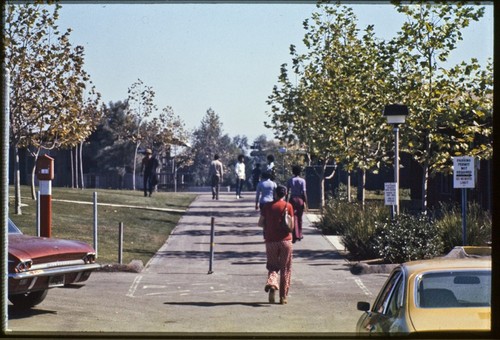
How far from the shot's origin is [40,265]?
12.5 m

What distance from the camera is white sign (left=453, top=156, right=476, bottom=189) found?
1753 centimetres

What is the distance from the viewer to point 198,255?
75.8ft

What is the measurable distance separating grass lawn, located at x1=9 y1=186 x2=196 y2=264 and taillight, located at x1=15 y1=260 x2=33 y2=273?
7.96 m

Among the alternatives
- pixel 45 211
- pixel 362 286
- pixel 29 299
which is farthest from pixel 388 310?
pixel 45 211

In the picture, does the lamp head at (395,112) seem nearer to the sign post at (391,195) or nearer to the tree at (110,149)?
the sign post at (391,195)

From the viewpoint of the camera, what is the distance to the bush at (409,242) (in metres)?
19.9

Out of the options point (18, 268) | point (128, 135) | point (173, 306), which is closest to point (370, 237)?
point (173, 306)

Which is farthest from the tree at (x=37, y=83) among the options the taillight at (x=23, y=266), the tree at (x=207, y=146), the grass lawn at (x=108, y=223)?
the tree at (x=207, y=146)

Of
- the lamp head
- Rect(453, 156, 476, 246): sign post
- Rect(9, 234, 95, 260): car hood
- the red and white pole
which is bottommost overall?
Rect(9, 234, 95, 260): car hood

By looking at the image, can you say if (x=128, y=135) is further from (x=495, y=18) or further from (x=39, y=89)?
(x=495, y=18)

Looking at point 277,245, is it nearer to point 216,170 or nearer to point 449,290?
point 449,290

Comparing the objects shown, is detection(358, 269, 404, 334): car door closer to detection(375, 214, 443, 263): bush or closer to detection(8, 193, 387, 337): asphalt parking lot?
detection(8, 193, 387, 337): asphalt parking lot

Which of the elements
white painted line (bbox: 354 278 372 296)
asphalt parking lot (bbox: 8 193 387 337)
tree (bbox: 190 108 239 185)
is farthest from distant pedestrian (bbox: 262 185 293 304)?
tree (bbox: 190 108 239 185)

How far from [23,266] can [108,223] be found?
53.3 ft
